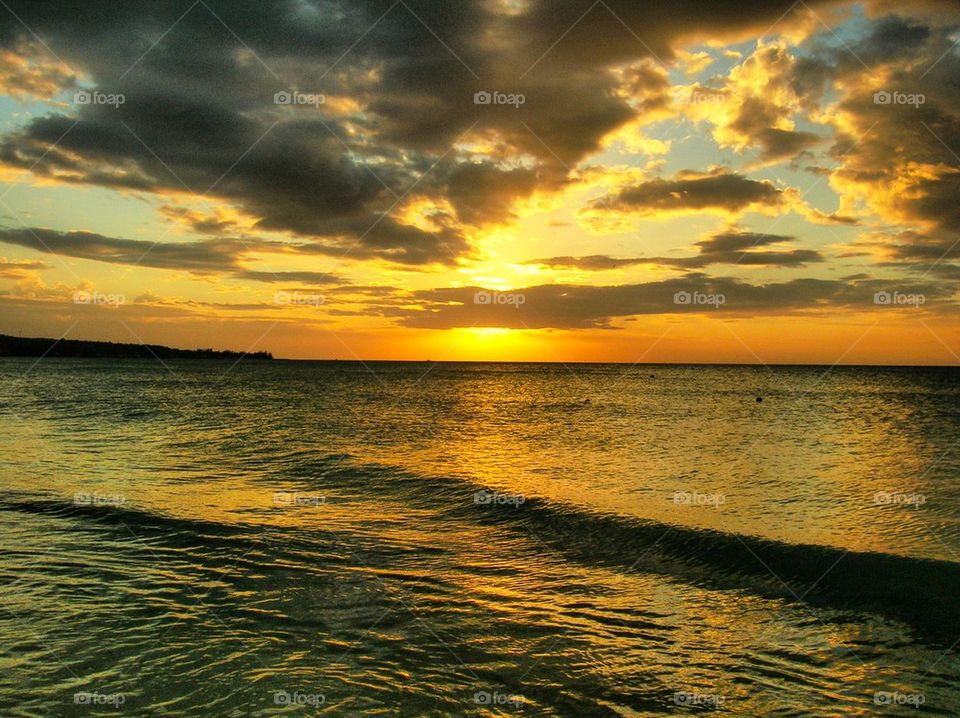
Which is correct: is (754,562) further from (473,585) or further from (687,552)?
(473,585)

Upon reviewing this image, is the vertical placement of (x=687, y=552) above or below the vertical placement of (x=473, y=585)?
below

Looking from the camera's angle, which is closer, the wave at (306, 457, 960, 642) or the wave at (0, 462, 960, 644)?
the wave at (306, 457, 960, 642)

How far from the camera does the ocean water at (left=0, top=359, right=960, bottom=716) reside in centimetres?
654

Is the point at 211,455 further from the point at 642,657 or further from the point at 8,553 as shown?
the point at 642,657

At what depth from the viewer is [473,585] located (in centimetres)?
995

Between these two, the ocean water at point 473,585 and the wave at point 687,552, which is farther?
the wave at point 687,552

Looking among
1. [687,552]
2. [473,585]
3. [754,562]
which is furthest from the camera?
[687,552]

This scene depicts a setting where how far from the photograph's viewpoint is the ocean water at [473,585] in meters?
6.54

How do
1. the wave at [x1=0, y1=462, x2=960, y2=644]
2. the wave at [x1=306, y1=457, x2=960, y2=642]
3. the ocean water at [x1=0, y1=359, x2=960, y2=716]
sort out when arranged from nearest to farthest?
1. the ocean water at [x1=0, y1=359, x2=960, y2=716]
2. the wave at [x1=306, y1=457, x2=960, y2=642]
3. the wave at [x1=0, y1=462, x2=960, y2=644]

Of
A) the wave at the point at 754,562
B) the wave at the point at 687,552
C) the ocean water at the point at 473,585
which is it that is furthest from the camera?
the wave at the point at 687,552

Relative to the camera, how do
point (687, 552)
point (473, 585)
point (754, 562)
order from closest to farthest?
point (473, 585) → point (754, 562) → point (687, 552)

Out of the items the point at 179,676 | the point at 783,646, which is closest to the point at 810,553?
the point at 783,646

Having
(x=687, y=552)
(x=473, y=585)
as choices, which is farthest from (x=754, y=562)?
(x=473, y=585)

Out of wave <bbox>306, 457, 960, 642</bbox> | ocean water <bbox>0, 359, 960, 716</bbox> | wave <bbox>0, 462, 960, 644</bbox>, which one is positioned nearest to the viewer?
ocean water <bbox>0, 359, 960, 716</bbox>
